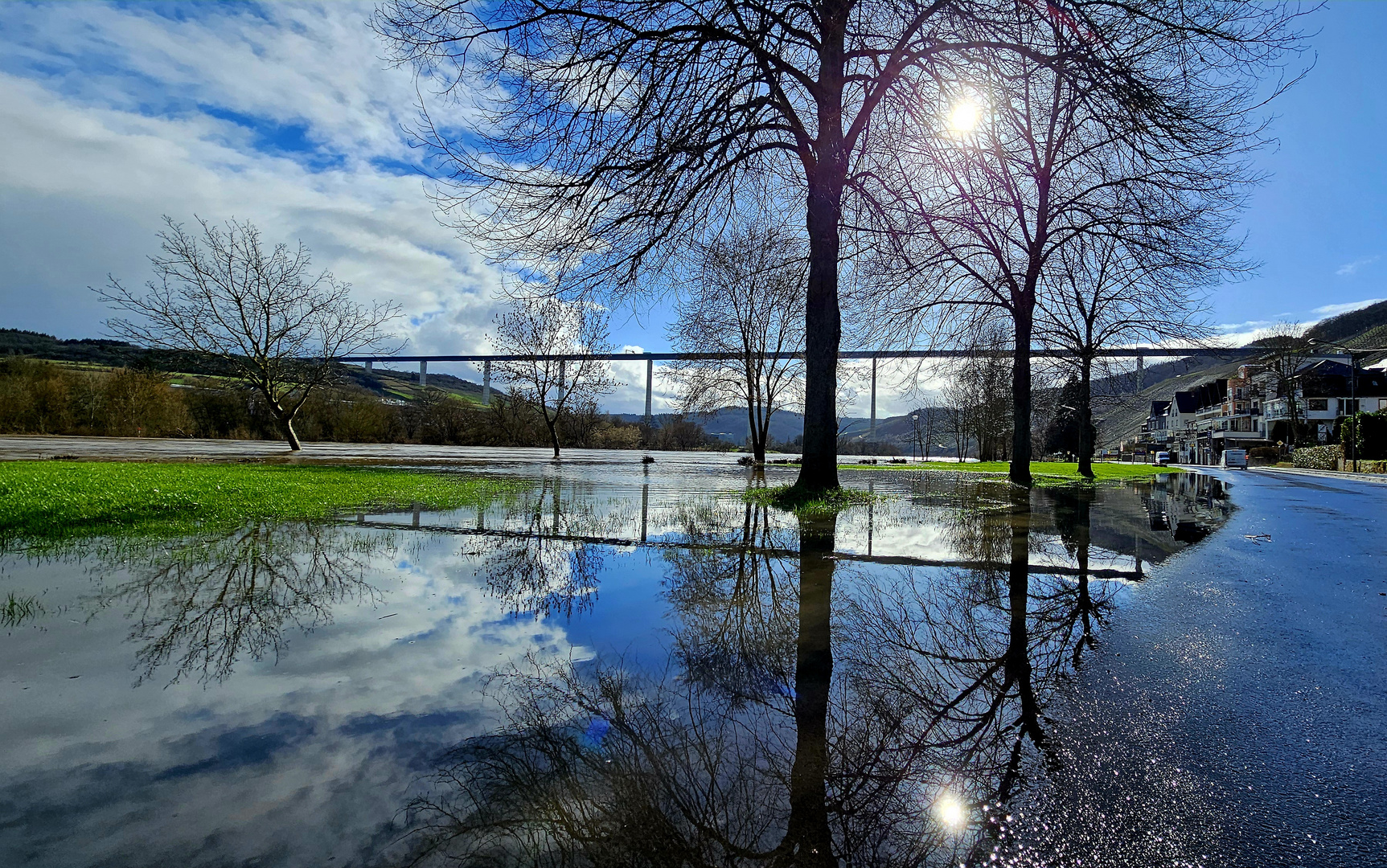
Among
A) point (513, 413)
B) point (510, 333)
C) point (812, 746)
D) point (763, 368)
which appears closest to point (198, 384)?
point (513, 413)

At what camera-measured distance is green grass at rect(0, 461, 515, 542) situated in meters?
6.08

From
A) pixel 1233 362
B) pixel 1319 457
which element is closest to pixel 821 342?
pixel 1319 457

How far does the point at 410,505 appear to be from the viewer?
8383 mm

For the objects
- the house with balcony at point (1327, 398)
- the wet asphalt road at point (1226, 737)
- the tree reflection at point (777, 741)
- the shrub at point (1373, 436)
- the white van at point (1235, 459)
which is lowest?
the tree reflection at point (777, 741)

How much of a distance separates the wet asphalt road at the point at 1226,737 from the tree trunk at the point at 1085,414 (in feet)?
56.7

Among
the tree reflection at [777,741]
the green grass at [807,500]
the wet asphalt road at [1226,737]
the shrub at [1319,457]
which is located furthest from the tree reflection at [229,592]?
the shrub at [1319,457]

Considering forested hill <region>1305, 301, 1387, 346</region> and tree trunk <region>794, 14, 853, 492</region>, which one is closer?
tree trunk <region>794, 14, 853, 492</region>

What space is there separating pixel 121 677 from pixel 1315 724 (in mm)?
4693

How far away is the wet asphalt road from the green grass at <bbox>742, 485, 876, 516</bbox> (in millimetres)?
4404

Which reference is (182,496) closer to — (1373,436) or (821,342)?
(821,342)

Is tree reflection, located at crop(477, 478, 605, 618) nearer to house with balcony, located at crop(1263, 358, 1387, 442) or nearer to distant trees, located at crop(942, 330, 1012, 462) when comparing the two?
distant trees, located at crop(942, 330, 1012, 462)

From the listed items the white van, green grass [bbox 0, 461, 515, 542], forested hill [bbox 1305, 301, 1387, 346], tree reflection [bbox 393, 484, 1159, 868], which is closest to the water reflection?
tree reflection [bbox 393, 484, 1159, 868]

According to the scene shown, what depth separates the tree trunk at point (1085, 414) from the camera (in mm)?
20109

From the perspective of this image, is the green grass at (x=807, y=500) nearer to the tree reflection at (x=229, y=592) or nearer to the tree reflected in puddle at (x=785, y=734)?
the tree reflected in puddle at (x=785, y=734)
